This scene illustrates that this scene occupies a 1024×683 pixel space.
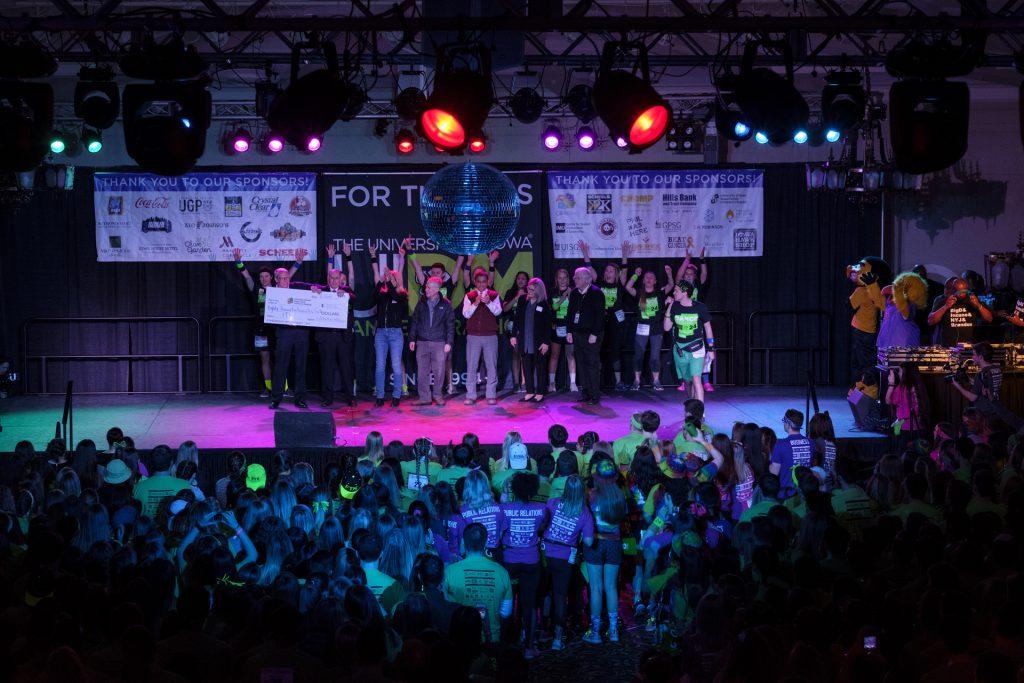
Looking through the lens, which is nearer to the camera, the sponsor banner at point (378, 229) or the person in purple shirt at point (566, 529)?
the person in purple shirt at point (566, 529)

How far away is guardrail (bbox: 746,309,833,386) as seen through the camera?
16703 millimetres

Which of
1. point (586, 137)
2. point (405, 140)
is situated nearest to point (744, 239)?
point (586, 137)

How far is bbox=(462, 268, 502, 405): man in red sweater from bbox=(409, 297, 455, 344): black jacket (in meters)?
0.42

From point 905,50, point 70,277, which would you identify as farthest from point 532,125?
point 905,50

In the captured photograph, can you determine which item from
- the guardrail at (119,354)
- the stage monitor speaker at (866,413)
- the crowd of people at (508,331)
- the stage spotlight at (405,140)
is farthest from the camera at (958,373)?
the guardrail at (119,354)

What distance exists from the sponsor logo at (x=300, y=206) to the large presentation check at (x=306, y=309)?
2.00 meters

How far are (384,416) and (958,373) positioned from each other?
674 cm

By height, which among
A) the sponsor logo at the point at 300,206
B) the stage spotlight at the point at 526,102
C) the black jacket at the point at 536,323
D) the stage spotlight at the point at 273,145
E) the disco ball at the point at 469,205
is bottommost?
the black jacket at the point at 536,323

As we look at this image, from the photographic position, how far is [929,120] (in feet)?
23.7

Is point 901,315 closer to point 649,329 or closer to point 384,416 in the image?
point 649,329

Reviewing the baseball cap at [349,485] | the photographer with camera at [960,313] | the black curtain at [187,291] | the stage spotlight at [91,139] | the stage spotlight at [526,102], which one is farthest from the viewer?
the black curtain at [187,291]

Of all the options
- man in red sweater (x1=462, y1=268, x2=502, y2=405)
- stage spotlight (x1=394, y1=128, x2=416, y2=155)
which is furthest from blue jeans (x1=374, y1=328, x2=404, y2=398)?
stage spotlight (x1=394, y1=128, x2=416, y2=155)

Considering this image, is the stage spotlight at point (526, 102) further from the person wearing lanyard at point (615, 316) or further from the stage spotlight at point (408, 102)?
the person wearing lanyard at point (615, 316)

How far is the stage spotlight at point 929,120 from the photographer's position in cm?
724
